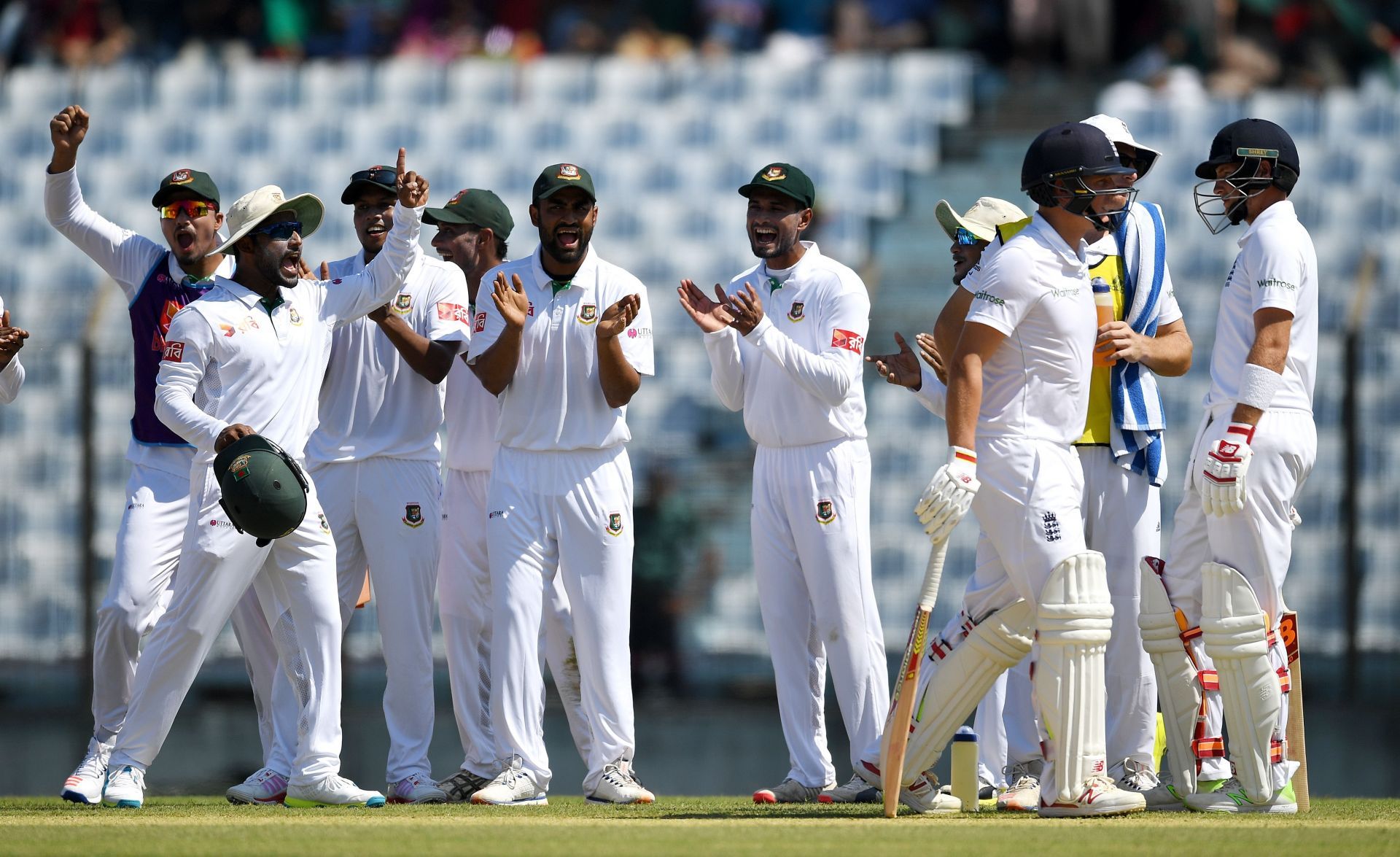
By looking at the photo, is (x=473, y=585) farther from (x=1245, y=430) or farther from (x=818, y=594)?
(x=1245, y=430)

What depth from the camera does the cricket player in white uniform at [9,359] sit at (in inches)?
265

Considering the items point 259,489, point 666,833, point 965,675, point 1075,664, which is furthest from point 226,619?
point 1075,664

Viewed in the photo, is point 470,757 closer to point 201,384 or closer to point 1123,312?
point 201,384

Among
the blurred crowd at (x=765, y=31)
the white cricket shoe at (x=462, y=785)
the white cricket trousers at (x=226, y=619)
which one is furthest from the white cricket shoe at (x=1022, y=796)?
the blurred crowd at (x=765, y=31)

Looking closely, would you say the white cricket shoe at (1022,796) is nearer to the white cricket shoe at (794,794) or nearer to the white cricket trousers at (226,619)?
the white cricket shoe at (794,794)

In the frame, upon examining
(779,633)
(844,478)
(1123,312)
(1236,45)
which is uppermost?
(1236,45)

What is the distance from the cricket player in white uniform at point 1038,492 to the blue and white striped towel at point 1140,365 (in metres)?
0.55

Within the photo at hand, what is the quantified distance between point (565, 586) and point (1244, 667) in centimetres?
242

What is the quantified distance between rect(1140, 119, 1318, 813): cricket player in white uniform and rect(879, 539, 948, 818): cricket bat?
81cm

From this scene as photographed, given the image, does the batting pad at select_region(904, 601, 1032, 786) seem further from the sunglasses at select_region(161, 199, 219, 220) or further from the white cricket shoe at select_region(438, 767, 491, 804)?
the sunglasses at select_region(161, 199, 219, 220)

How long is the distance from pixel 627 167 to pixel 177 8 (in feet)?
17.4

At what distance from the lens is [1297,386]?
6113 millimetres

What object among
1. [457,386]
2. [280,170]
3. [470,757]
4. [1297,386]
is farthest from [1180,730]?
[280,170]

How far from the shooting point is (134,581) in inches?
267
